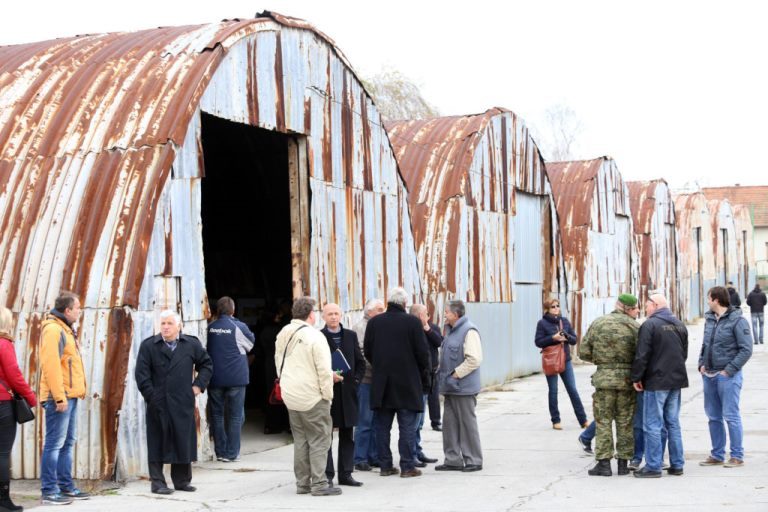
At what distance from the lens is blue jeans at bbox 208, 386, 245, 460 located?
12.3m

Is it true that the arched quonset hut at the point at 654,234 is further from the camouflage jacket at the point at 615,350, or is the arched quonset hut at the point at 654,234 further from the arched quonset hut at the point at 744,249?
the camouflage jacket at the point at 615,350

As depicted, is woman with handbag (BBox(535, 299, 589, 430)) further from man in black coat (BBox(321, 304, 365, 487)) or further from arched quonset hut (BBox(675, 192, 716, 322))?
arched quonset hut (BBox(675, 192, 716, 322))

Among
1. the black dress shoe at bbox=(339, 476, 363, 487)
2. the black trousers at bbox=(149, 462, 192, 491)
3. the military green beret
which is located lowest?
the black dress shoe at bbox=(339, 476, 363, 487)

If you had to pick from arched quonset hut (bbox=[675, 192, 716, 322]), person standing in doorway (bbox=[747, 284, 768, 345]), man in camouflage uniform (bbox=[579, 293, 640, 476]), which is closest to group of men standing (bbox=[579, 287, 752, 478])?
man in camouflage uniform (bbox=[579, 293, 640, 476])

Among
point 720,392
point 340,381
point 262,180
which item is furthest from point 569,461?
point 262,180

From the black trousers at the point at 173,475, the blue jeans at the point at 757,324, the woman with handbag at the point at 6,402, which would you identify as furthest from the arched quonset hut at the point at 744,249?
the woman with handbag at the point at 6,402

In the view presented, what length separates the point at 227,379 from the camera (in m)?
12.3

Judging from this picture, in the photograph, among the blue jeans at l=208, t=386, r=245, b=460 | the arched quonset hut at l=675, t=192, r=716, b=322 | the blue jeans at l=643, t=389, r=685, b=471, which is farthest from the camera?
the arched quonset hut at l=675, t=192, r=716, b=322

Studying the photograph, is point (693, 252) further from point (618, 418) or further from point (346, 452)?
point (346, 452)

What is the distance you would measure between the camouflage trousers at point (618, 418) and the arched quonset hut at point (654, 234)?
23992 millimetres

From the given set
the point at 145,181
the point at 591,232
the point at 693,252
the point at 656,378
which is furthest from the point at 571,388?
the point at 693,252

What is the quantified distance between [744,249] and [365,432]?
60041 mm

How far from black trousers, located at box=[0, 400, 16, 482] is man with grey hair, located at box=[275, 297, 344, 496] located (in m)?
2.35

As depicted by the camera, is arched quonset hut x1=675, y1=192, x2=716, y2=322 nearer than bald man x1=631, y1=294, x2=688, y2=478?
No
